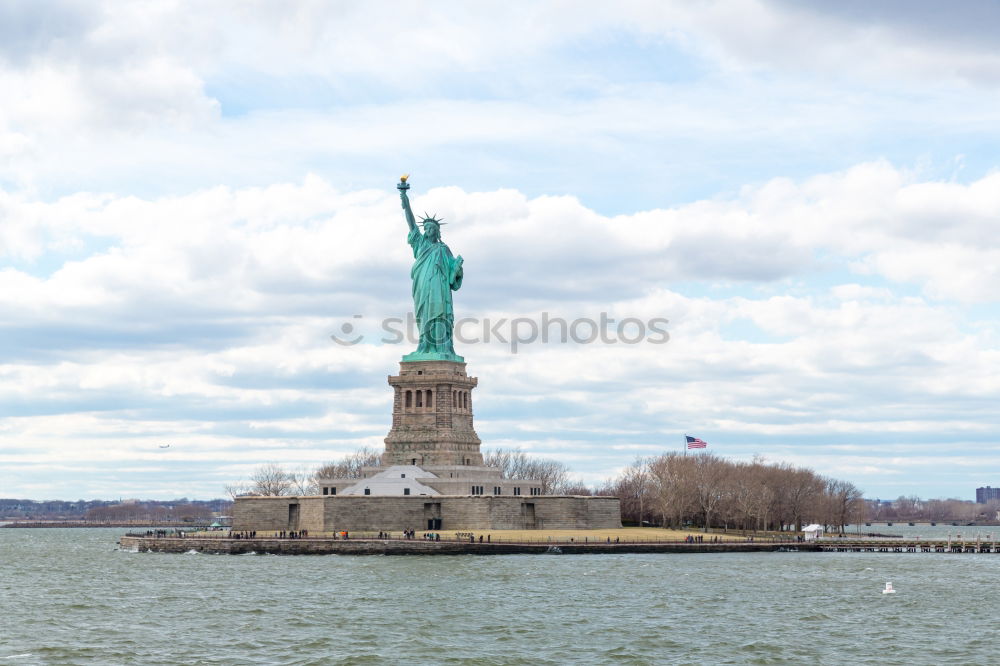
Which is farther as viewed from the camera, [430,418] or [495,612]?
[430,418]

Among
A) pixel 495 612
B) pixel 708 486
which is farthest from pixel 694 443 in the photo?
pixel 495 612

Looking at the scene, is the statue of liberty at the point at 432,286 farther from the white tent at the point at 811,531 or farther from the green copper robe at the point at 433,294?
the white tent at the point at 811,531

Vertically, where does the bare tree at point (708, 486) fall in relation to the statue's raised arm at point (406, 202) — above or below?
below

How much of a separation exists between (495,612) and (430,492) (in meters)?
44.3

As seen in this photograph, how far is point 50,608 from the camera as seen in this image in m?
60.9

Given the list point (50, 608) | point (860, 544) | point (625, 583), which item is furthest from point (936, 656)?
point (860, 544)

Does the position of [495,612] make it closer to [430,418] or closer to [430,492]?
[430,492]

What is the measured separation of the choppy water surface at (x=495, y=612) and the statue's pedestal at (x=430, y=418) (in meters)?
19.8

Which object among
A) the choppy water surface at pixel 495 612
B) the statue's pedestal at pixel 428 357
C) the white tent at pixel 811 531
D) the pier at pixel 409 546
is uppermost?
the statue's pedestal at pixel 428 357

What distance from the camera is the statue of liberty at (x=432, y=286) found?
108562 mm

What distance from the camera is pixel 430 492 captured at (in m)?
102

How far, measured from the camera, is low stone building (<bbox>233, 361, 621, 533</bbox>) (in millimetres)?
99438

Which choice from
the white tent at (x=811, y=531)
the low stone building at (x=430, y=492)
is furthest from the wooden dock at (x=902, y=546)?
the low stone building at (x=430, y=492)

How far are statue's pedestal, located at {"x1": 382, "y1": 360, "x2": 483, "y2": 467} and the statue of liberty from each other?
1206 millimetres
